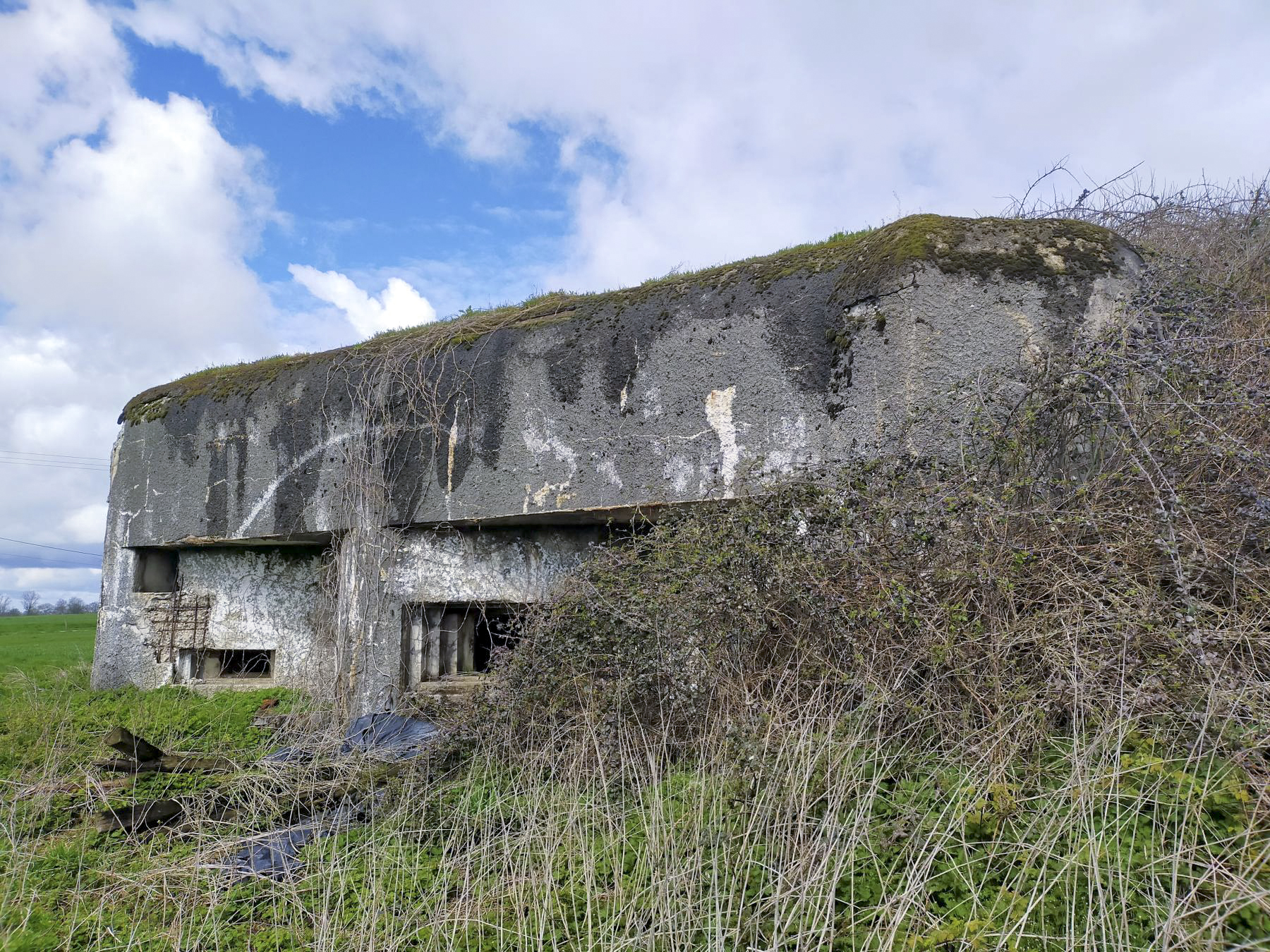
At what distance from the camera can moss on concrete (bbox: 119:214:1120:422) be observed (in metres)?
4.40

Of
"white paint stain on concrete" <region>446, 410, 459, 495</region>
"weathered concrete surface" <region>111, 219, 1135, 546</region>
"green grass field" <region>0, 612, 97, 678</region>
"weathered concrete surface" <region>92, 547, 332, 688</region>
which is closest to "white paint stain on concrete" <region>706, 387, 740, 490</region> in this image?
"weathered concrete surface" <region>111, 219, 1135, 546</region>

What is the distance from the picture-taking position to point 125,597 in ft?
23.9

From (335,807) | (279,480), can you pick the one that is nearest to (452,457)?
(279,480)

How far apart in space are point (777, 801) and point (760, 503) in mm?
1420

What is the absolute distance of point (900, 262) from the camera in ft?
14.5

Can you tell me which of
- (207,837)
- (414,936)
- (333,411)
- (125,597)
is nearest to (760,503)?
(414,936)

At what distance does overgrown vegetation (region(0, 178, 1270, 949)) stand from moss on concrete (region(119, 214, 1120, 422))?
420 millimetres

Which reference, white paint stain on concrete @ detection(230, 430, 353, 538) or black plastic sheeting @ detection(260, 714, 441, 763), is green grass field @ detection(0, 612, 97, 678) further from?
black plastic sheeting @ detection(260, 714, 441, 763)

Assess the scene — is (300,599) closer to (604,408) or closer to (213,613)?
(213,613)

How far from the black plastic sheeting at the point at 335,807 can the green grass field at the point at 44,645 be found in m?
5.32

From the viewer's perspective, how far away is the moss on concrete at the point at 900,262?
173 inches

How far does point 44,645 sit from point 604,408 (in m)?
12.7

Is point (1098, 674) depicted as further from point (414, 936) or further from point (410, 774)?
point (410, 774)

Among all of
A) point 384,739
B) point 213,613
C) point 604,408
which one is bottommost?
point 384,739
